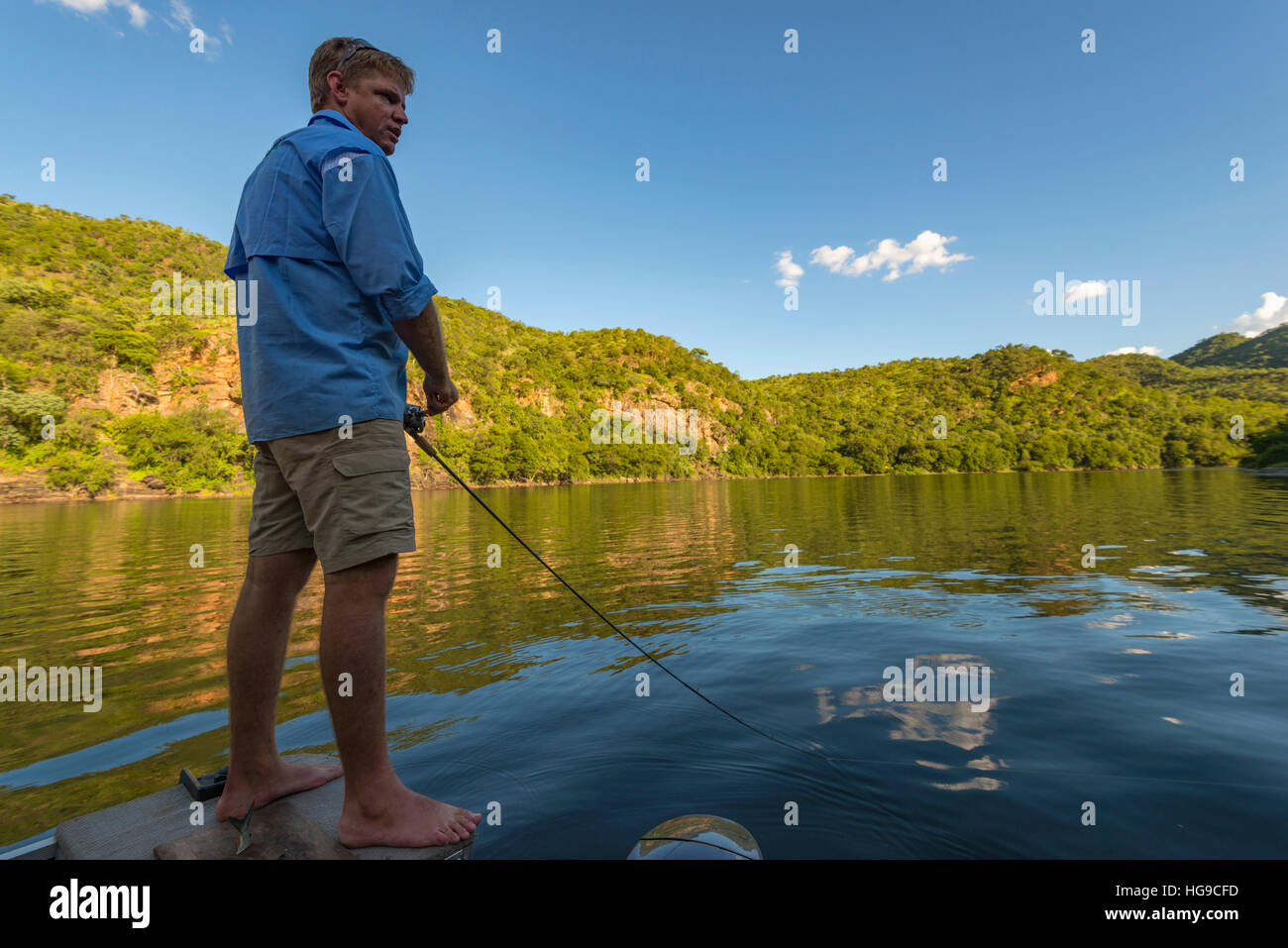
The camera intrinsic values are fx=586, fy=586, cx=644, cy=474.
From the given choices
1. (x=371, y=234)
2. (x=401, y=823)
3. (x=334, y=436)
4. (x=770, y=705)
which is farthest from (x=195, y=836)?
(x=770, y=705)

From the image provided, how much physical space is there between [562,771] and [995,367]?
516ft

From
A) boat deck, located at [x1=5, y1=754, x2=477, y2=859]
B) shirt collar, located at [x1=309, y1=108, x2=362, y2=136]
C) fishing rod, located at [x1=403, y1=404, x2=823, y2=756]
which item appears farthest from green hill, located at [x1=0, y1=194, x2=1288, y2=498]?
boat deck, located at [x1=5, y1=754, x2=477, y2=859]

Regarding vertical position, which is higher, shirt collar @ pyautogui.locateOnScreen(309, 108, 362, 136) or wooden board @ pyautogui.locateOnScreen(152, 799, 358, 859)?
shirt collar @ pyautogui.locateOnScreen(309, 108, 362, 136)

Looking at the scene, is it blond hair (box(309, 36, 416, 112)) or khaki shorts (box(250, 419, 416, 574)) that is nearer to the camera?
khaki shorts (box(250, 419, 416, 574))

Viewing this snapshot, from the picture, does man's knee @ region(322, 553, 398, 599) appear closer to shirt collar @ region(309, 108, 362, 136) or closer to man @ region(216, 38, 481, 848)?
man @ region(216, 38, 481, 848)

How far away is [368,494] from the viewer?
5.80 ft

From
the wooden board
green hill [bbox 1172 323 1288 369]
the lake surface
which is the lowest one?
the lake surface

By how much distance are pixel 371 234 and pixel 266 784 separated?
5.96 feet

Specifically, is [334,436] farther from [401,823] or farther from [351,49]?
[351,49]

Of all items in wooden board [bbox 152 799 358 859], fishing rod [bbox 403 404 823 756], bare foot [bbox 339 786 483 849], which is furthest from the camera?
fishing rod [bbox 403 404 823 756]

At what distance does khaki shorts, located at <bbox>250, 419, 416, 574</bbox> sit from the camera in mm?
1727

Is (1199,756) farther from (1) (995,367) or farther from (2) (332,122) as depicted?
(1) (995,367)

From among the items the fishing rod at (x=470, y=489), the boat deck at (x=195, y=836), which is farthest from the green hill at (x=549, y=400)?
the boat deck at (x=195, y=836)

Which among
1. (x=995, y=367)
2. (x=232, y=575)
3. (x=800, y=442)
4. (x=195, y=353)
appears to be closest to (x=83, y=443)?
(x=195, y=353)
